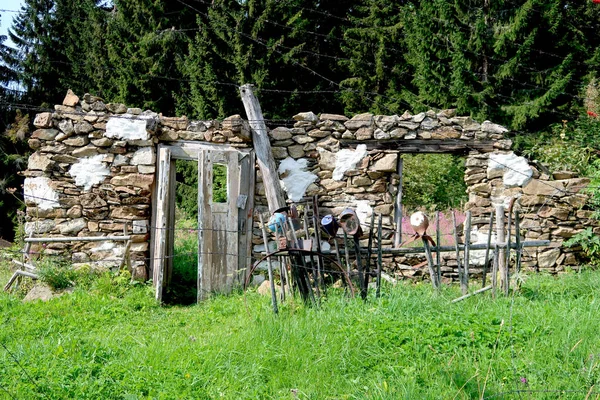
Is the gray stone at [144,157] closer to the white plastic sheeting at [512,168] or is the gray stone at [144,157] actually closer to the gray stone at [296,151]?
the gray stone at [296,151]

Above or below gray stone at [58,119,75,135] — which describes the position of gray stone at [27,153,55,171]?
below

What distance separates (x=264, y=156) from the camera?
7.75 meters

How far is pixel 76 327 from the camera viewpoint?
574 cm

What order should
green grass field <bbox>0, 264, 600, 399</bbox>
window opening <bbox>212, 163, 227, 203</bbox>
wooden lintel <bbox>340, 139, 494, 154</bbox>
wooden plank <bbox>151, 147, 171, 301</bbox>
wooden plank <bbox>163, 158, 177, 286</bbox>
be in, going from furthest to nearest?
window opening <bbox>212, 163, 227, 203</bbox>, wooden lintel <bbox>340, 139, 494, 154</bbox>, wooden plank <bbox>163, 158, 177, 286</bbox>, wooden plank <bbox>151, 147, 171, 301</bbox>, green grass field <bbox>0, 264, 600, 399</bbox>

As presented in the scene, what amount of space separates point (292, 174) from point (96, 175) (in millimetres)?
2786

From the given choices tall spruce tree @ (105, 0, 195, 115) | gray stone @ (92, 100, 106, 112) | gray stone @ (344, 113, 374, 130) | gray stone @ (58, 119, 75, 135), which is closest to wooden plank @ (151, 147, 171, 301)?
gray stone @ (92, 100, 106, 112)

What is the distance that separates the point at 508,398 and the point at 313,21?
14364 mm

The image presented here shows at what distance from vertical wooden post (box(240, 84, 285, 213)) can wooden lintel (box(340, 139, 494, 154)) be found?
1164 millimetres

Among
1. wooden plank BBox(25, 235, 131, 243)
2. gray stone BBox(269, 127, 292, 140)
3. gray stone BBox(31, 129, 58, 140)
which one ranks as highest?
gray stone BBox(269, 127, 292, 140)

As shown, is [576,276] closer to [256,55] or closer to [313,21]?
[256,55]

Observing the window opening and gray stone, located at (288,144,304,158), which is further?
the window opening

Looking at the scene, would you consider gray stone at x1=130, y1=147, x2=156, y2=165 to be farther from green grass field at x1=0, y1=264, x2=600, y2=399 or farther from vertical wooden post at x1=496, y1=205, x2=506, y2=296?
vertical wooden post at x1=496, y1=205, x2=506, y2=296

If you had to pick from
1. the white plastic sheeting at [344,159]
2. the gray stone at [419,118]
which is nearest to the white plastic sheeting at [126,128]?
the white plastic sheeting at [344,159]

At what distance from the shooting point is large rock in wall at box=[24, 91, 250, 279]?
7742mm
